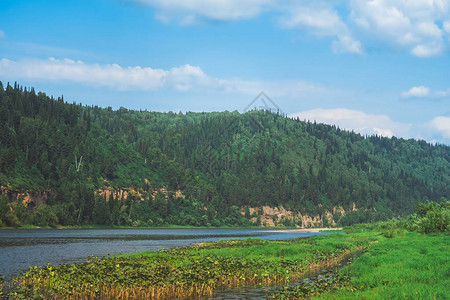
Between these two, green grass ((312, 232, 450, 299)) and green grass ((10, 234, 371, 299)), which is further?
green grass ((10, 234, 371, 299))

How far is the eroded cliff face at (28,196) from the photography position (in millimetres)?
174375

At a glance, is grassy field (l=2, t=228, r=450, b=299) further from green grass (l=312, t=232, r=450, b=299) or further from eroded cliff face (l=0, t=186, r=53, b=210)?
eroded cliff face (l=0, t=186, r=53, b=210)

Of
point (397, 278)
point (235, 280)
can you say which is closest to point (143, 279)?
point (235, 280)

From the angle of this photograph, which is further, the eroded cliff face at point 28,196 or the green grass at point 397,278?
the eroded cliff face at point 28,196

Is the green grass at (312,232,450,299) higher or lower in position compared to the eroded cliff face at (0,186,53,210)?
lower

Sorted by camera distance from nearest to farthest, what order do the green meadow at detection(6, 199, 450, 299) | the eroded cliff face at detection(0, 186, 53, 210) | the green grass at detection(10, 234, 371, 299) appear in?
1. the green meadow at detection(6, 199, 450, 299)
2. the green grass at detection(10, 234, 371, 299)
3. the eroded cliff face at detection(0, 186, 53, 210)

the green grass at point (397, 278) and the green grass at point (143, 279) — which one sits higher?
the green grass at point (397, 278)

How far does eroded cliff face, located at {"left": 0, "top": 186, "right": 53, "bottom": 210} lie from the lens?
174375 mm

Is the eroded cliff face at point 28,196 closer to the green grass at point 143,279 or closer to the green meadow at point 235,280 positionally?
the green meadow at point 235,280

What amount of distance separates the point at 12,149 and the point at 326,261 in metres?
173

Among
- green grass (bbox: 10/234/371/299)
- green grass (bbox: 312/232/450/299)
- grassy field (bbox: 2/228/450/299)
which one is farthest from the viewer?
green grass (bbox: 10/234/371/299)

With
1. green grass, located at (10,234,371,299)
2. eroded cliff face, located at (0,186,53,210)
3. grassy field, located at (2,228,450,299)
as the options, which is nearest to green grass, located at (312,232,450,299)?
grassy field, located at (2,228,450,299)

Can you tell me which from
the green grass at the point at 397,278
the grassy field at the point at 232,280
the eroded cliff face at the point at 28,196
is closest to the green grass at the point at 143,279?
the grassy field at the point at 232,280

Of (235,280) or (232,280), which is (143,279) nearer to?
(232,280)
